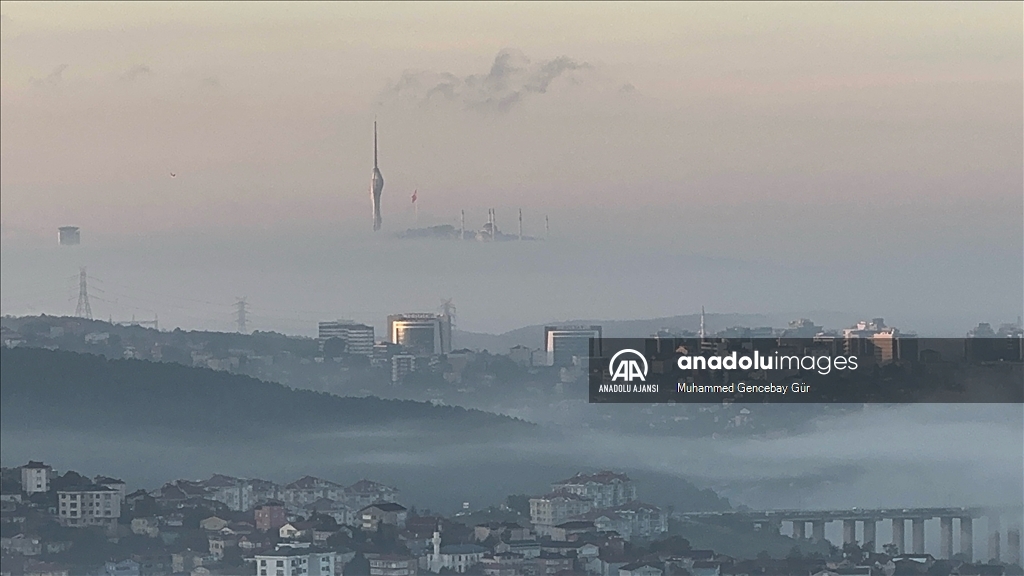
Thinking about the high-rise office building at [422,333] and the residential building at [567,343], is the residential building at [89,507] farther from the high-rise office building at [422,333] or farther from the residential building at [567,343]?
the residential building at [567,343]

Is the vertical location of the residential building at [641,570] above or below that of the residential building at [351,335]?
below

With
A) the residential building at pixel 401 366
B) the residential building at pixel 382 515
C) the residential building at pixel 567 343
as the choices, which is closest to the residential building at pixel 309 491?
the residential building at pixel 382 515

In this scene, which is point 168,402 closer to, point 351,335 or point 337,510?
point 351,335

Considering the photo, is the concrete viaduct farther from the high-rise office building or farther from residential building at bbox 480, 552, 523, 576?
the high-rise office building

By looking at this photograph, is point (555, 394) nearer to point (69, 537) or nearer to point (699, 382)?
point (699, 382)

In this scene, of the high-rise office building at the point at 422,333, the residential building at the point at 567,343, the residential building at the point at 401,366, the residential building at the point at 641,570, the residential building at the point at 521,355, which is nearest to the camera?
the residential building at the point at 641,570

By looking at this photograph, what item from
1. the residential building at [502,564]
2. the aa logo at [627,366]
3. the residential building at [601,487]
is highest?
the aa logo at [627,366]
